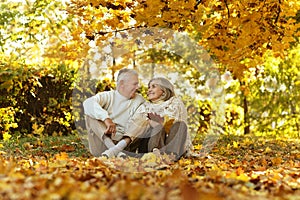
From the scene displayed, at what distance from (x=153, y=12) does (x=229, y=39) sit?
107cm

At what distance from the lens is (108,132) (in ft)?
15.8

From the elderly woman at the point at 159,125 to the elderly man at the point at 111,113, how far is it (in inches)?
4.1

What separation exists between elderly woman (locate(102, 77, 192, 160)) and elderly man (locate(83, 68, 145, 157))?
10cm

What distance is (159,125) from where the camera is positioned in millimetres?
4926

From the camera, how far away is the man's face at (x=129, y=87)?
5.13 m

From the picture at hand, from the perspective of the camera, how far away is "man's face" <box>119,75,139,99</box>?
16.8 ft

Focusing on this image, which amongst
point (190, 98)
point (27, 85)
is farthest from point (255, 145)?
point (27, 85)

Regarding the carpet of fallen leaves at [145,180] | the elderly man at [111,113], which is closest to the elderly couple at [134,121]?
the elderly man at [111,113]

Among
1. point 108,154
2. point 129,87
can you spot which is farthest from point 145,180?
point 129,87

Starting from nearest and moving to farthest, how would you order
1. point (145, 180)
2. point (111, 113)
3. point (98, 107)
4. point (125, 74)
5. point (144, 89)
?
point (145, 180), point (98, 107), point (111, 113), point (125, 74), point (144, 89)

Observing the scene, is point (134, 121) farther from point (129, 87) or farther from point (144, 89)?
point (144, 89)

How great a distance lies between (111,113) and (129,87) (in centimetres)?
32

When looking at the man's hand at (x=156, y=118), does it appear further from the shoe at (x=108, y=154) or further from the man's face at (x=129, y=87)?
the shoe at (x=108, y=154)

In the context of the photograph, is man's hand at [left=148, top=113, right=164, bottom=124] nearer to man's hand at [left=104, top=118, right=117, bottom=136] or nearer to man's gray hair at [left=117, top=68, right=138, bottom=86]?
man's hand at [left=104, top=118, right=117, bottom=136]
